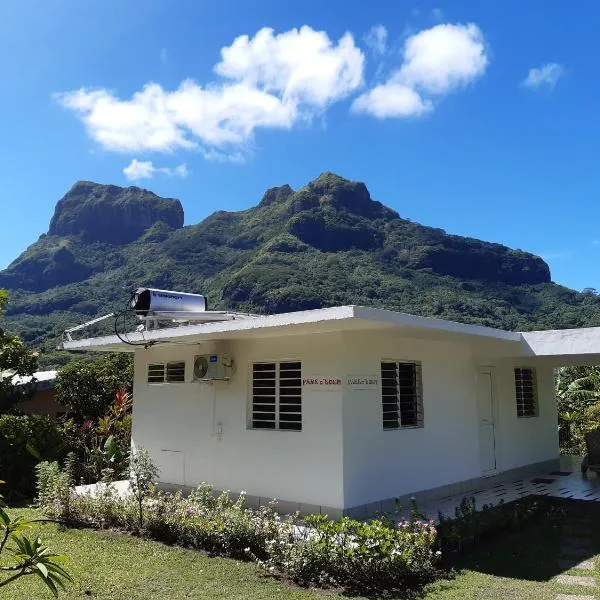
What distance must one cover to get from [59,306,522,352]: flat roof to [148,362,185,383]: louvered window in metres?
0.72

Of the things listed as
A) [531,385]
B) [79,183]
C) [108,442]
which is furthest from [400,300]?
[79,183]

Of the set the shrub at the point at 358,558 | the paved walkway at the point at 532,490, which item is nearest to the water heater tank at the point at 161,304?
the shrub at the point at 358,558

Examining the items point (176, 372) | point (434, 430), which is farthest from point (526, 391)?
point (176, 372)

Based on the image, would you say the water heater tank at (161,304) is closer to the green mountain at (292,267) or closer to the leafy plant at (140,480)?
the leafy plant at (140,480)

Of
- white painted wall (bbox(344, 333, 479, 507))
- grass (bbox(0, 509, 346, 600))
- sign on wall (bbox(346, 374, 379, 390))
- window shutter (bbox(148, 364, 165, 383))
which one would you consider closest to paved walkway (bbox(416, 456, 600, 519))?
white painted wall (bbox(344, 333, 479, 507))

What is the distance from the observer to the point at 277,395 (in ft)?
29.6

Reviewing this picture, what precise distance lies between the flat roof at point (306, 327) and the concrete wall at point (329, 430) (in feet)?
1.49

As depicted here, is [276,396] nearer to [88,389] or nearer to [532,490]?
[532,490]

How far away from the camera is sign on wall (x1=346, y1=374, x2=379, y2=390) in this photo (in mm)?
8245

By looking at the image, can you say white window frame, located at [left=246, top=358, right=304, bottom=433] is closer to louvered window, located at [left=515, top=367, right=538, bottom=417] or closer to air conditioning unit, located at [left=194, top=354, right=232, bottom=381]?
air conditioning unit, located at [left=194, top=354, right=232, bottom=381]

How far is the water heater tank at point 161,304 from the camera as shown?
9375mm

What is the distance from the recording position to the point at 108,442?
11.9 metres

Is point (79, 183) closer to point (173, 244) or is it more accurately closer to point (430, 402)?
point (173, 244)

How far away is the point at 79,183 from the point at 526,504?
99914mm
